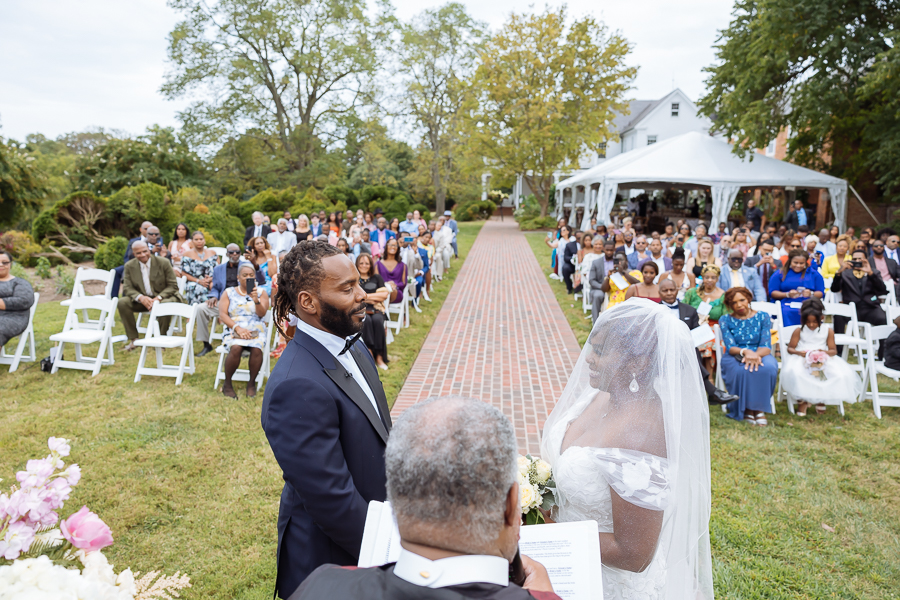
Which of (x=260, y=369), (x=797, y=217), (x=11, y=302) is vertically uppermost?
(x=797, y=217)

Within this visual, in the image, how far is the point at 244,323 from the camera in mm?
6641

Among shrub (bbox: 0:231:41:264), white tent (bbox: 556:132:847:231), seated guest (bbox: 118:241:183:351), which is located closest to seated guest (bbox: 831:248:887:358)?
white tent (bbox: 556:132:847:231)

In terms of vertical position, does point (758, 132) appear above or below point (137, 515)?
above

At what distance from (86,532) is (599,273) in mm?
9467

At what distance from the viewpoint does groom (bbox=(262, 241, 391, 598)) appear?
1928 mm

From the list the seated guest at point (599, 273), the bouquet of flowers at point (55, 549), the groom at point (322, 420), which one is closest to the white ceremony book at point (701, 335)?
the seated guest at point (599, 273)

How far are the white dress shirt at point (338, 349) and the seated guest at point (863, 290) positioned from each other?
27.9ft

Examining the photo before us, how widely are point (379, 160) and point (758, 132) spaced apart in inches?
923

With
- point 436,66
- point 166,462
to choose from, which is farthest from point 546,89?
point 166,462

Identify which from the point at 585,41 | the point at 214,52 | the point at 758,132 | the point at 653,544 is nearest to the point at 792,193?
the point at 758,132

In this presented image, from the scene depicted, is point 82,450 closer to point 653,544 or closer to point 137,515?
point 137,515

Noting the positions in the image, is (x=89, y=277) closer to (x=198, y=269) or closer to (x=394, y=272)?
(x=198, y=269)

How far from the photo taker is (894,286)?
889cm

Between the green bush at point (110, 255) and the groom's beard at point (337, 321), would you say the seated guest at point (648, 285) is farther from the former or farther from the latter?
the green bush at point (110, 255)
